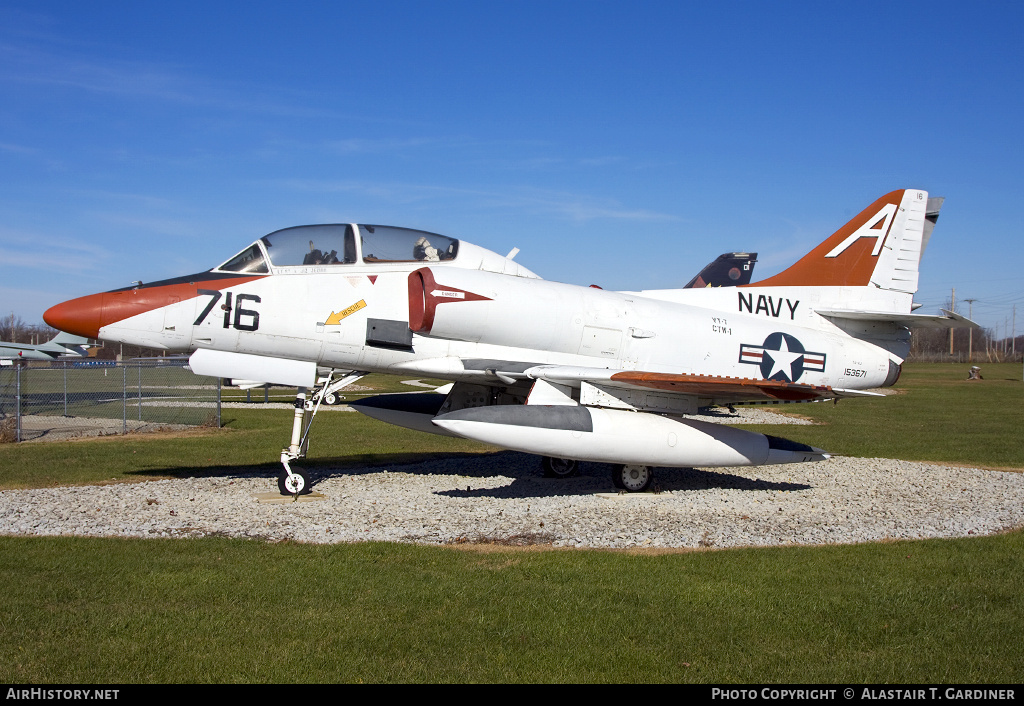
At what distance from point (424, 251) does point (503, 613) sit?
649 centimetres

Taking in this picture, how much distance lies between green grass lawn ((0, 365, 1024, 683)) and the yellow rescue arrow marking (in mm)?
3490

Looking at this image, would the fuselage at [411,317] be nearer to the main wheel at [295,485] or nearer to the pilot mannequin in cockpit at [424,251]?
the pilot mannequin in cockpit at [424,251]

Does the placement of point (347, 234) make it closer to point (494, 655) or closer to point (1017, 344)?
point (494, 655)

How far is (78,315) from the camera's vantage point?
989 cm

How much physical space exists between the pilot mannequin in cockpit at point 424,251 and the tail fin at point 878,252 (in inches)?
230

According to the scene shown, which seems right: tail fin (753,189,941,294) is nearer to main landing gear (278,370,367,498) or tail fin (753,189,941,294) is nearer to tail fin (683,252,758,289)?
main landing gear (278,370,367,498)

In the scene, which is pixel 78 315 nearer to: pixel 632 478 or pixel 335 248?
pixel 335 248

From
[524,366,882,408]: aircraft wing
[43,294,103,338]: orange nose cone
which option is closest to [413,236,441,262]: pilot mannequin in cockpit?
[524,366,882,408]: aircraft wing

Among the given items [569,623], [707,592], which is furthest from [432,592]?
[707,592]

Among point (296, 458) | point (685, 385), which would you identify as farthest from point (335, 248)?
point (685, 385)

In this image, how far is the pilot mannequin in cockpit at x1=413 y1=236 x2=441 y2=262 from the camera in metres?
11.4

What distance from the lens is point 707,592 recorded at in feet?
22.1

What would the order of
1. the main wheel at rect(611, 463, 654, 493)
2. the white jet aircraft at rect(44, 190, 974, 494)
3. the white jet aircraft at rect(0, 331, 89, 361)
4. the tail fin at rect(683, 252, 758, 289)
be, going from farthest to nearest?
1. the white jet aircraft at rect(0, 331, 89, 361)
2. the tail fin at rect(683, 252, 758, 289)
3. the main wheel at rect(611, 463, 654, 493)
4. the white jet aircraft at rect(44, 190, 974, 494)

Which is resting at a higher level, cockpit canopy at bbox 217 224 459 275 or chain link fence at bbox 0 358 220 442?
cockpit canopy at bbox 217 224 459 275
